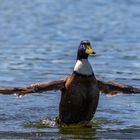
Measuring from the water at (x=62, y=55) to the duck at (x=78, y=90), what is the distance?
11.7 inches

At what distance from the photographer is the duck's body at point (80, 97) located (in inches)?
549

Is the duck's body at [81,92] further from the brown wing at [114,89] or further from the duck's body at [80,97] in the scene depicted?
the brown wing at [114,89]

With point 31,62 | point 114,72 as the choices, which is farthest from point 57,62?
point 114,72

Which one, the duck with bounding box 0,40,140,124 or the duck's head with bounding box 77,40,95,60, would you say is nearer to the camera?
the duck with bounding box 0,40,140,124

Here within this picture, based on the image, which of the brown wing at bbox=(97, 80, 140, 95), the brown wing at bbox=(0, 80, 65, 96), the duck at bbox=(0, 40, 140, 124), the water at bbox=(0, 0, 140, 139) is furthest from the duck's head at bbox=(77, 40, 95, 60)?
the water at bbox=(0, 0, 140, 139)

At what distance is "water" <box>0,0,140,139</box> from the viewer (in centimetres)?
1423

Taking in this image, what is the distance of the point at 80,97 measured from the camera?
13984mm

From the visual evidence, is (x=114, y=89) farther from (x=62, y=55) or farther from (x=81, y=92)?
(x=62, y=55)

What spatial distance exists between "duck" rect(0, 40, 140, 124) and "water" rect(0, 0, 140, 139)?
0.30 metres

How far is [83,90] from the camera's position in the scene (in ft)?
45.8

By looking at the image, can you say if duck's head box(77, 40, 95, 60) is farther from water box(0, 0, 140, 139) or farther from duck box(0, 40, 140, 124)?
water box(0, 0, 140, 139)

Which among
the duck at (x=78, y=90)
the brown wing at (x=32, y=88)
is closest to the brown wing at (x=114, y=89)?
the duck at (x=78, y=90)

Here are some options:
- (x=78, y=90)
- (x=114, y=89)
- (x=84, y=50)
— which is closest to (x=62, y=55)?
(x=114, y=89)

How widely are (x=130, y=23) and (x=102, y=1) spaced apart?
8144 millimetres
